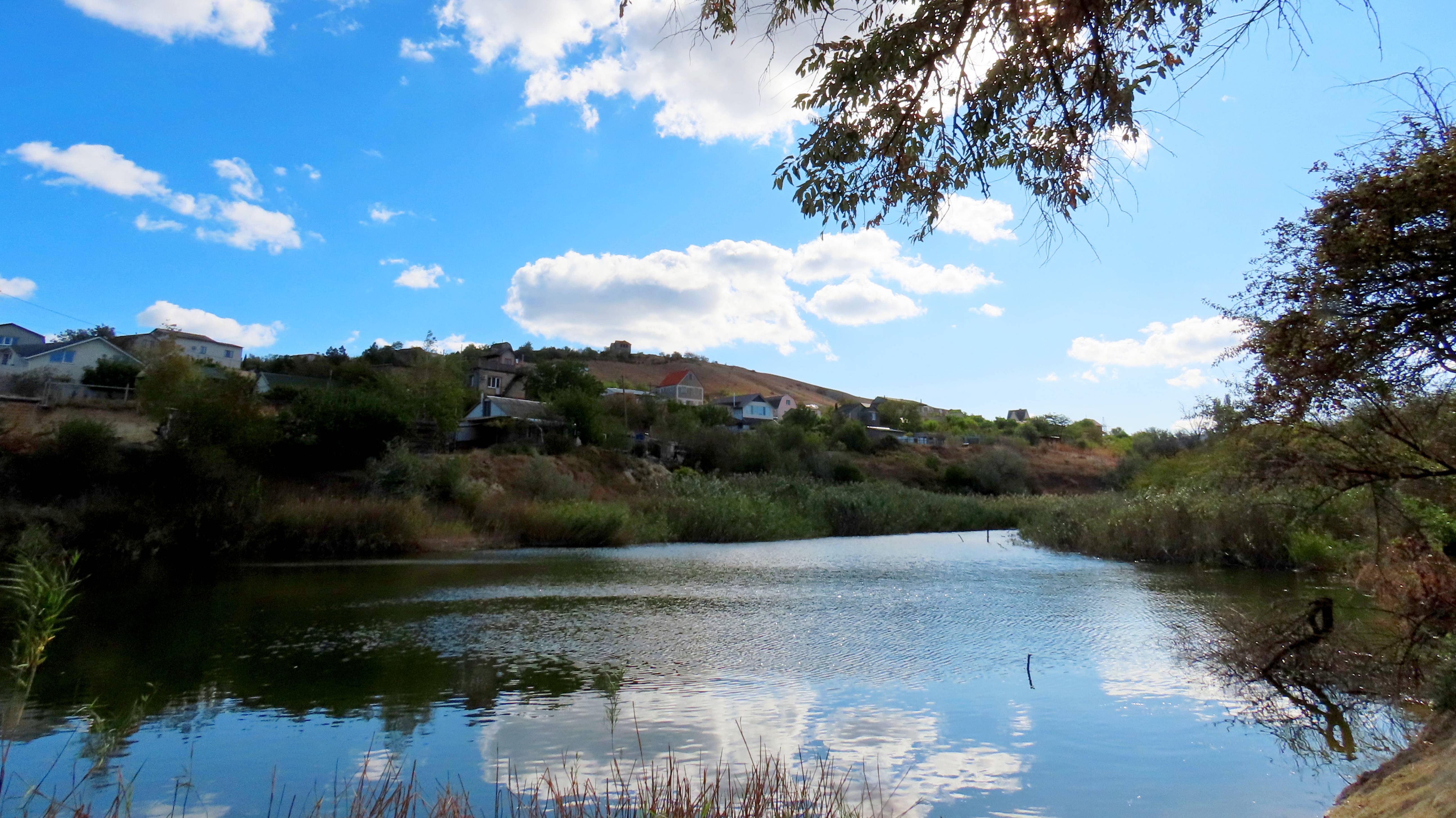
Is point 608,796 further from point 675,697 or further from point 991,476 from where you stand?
point 991,476

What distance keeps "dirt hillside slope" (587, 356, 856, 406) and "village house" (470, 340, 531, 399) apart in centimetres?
1049

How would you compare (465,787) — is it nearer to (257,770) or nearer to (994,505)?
(257,770)

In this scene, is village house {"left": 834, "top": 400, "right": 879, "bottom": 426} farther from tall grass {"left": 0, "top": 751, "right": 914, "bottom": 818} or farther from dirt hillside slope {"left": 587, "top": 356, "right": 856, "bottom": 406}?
tall grass {"left": 0, "top": 751, "right": 914, "bottom": 818}

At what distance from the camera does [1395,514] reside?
33.3ft

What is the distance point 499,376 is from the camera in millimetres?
84000

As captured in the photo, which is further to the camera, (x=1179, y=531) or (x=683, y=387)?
(x=683, y=387)

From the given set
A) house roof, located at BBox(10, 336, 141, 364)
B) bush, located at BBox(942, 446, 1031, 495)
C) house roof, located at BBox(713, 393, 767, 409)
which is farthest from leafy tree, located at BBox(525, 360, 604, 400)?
house roof, located at BBox(713, 393, 767, 409)

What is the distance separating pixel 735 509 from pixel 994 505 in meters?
16.7

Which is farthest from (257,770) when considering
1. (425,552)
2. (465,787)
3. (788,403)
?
(788,403)

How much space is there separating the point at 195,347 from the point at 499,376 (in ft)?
106

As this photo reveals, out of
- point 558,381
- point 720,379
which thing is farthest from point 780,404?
point 558,381

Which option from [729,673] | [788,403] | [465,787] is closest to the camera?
[465,787]

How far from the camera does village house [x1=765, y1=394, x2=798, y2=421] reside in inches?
3782

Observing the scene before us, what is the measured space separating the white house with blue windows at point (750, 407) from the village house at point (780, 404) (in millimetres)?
304
